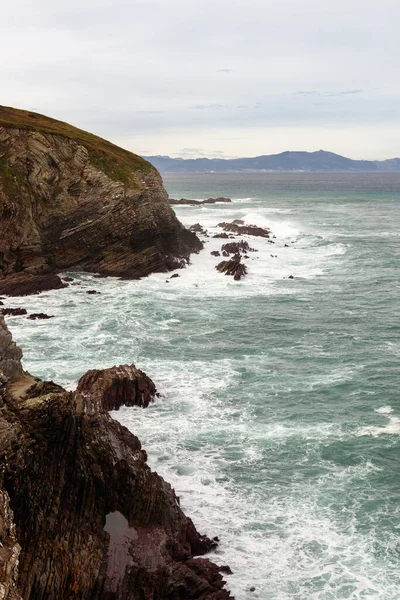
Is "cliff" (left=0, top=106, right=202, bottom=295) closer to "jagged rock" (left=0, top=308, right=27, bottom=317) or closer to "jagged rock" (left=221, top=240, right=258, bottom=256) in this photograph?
"jagged rock" (left=0, top=308, right=27, bottom=317)

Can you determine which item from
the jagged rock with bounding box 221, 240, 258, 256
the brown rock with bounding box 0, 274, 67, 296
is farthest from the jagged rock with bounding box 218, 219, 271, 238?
the brown rock with bounding box 0, 274, 67, 296

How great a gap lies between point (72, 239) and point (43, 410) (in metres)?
46.0

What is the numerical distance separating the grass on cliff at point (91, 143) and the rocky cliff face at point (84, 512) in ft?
164

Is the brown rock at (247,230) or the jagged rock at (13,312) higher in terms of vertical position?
the brown rock at (247,230)

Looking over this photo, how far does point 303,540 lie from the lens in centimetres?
2075

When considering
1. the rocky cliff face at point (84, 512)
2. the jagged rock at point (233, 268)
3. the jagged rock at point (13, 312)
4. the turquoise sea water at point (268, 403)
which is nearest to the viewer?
the rocky cliff face at point (84, 512)

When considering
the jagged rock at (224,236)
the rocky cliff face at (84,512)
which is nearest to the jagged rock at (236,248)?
the jagged rock at (224,236)

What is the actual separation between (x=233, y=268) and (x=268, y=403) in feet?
117

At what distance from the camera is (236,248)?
79750mm

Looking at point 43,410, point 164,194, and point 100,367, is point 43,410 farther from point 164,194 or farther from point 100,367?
point 164,194

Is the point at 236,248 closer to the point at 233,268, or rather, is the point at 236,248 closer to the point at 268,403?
the point at 233,268

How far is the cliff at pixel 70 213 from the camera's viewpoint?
57969mm

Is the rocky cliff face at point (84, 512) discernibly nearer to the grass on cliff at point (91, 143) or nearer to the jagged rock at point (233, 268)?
the jagged rock at point (233, 268)

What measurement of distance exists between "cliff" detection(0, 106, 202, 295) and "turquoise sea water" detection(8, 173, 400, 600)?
10.2 ft
